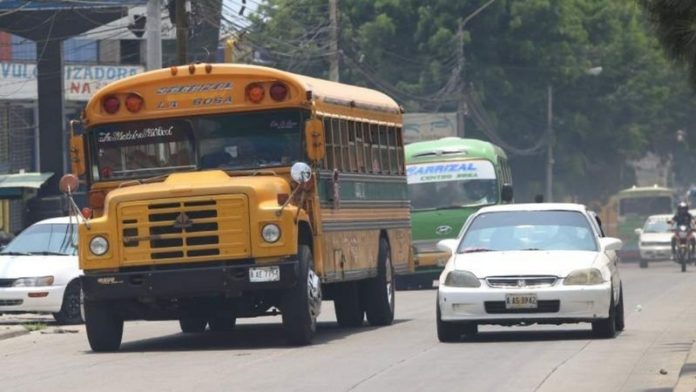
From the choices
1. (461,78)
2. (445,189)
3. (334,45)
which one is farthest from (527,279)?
(461,78)

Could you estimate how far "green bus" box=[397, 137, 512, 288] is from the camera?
36969mm

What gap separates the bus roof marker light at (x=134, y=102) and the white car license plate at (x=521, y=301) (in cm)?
470

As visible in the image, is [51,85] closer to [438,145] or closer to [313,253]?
[438,145]

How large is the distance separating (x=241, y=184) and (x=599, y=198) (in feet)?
199

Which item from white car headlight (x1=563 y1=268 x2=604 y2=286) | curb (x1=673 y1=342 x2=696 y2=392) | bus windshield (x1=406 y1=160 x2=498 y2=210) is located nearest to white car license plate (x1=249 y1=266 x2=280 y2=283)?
white car headlight (x1=563 y1=268 x2=604 y2=286)

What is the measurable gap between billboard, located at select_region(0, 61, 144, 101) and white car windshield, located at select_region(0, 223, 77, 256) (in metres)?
22.0

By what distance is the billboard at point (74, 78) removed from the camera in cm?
4791

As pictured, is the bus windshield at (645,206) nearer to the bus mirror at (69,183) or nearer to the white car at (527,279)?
the white car at (527,279)

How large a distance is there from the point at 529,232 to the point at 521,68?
48.0 m

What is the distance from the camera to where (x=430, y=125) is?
63344 millimetres

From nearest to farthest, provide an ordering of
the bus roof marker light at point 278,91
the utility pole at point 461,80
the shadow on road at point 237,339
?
the bus roof marker light at point 278,91, the shadow on road at point 237,339, the utility pole at point 461,80

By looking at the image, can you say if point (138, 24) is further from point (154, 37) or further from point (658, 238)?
point (658, 238)

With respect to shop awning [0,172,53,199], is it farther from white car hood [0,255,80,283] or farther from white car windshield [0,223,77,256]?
white car hood [0,255,80,283]

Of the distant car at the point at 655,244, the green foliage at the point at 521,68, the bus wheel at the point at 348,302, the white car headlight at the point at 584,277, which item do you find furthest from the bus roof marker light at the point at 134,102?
the distant car at the point at 655,244
